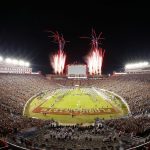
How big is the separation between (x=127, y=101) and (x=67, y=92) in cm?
2143

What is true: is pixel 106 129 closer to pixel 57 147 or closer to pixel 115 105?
pixel 57 147

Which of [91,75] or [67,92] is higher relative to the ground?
[91,75]

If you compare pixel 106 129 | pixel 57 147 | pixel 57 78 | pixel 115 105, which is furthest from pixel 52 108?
pixel 57 78

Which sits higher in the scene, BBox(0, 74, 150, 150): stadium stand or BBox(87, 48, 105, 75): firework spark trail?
BBox(87, 48, 105, 75): firework spark trail

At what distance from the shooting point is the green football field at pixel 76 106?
5381cm

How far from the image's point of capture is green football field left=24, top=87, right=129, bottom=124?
5381 centimetres

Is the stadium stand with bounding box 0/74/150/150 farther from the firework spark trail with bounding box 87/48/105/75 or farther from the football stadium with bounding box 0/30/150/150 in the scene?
the firework spark trail with bounding box 87/48/105/75

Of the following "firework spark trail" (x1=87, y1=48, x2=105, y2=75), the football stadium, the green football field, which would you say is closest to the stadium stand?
the football stadium

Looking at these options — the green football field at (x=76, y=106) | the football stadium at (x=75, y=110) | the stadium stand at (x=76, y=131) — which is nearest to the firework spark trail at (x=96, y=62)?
the football stadium at (x=75, y=110)

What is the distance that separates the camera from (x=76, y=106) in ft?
202

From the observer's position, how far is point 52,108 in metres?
60.7

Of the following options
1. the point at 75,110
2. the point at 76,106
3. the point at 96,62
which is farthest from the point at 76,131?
the point at 96,62

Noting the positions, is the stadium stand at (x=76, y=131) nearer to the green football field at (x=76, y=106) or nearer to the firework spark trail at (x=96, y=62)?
the green football field at (x=76, y=106)

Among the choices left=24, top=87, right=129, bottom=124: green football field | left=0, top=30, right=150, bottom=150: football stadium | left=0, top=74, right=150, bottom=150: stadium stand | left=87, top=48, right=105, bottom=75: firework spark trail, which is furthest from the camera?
left=87, top=48, right=105, bottom=75: firework spark trail
